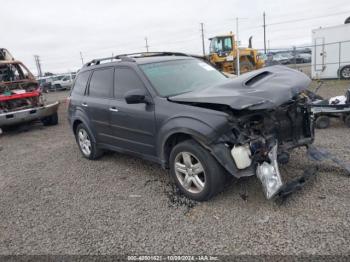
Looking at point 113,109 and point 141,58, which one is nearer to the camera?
point 113,109

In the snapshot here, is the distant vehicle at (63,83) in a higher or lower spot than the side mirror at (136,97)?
lower

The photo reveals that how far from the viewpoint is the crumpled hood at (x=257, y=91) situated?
3271 mm

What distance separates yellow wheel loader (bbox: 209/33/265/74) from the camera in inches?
734

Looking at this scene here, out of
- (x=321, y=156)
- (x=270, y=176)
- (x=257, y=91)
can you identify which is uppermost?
(x=257, y=91)

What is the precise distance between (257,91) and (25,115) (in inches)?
309

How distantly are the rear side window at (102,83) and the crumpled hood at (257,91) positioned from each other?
1477mm

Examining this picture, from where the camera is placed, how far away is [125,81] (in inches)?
183

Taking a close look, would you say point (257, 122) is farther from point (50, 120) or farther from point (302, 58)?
point (302, 58)

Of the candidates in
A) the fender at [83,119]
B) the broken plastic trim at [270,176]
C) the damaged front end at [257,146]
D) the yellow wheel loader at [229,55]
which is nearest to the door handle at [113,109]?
the fender at [83,119]

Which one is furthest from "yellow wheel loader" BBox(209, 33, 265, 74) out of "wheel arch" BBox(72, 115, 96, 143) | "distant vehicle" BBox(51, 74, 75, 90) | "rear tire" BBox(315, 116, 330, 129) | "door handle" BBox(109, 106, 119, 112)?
"distant vehicle" BBox(51, 74, 75, 90)

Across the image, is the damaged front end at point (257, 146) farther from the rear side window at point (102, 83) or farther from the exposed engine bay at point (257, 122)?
the rear side window at point (102, 83)

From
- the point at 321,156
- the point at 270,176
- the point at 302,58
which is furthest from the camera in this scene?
→ the point at 302,58

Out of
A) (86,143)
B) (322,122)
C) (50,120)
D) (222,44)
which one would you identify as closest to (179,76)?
(86,143)

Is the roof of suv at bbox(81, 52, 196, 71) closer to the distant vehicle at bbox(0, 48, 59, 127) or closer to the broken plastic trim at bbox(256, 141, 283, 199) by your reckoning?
the broken plastic trim at bbox(256, 141, 283, 199)
